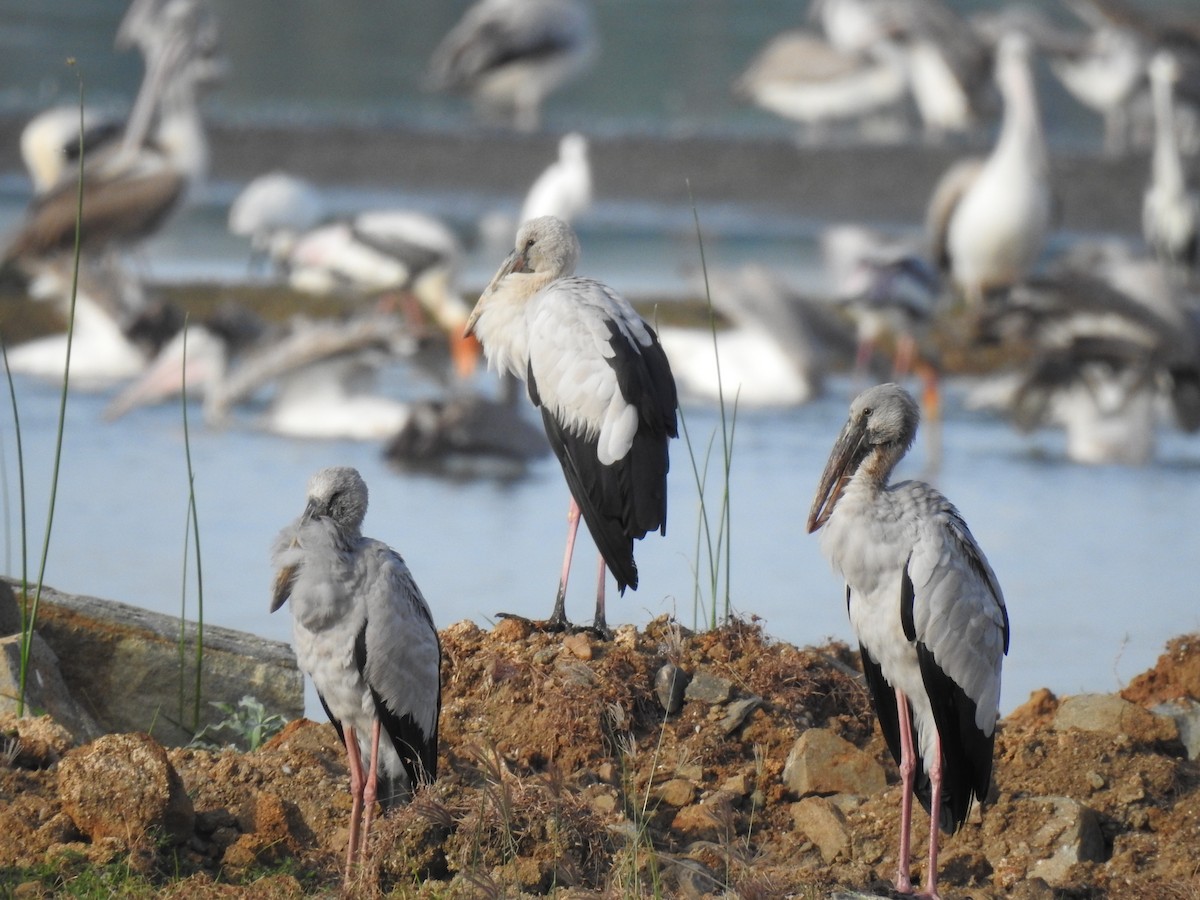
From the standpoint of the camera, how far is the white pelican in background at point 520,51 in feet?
58.0

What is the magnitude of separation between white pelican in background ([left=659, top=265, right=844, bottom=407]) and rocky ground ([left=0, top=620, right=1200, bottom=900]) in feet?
17.3

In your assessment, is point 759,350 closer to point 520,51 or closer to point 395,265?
point 395,265

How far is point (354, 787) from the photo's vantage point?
4012 mm

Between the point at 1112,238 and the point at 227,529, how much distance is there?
440 inches

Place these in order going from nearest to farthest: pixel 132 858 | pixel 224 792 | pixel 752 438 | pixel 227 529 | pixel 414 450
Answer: pixel 132 858
pixel 224 792
pixel 227 529
pixel 414 450
pixel 752 438

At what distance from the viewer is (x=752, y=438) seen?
9.92 metres

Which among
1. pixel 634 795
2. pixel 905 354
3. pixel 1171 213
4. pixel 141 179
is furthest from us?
pixel 1171 213

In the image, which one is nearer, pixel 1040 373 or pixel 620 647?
pixel 620 647

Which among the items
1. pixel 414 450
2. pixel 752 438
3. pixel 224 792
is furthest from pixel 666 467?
pixel 752 438

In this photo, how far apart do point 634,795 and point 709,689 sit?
66 cm

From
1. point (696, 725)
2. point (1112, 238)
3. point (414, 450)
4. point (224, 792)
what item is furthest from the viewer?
point (1112, 238)

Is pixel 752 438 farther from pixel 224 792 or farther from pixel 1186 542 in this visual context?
pixel 224 792

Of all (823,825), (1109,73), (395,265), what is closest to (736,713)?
(823,825)

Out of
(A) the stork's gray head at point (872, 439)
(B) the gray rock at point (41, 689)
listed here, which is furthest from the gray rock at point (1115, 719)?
(B) the gray rock at point (41, 689)
